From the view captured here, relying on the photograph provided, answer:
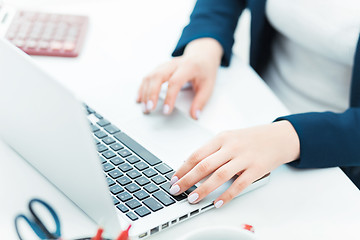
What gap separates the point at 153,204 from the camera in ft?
1.78

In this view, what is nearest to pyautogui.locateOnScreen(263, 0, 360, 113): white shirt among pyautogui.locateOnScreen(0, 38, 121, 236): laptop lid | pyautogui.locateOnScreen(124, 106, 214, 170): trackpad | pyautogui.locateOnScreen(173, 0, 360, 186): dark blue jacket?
pyautogui.locateOnScreen(173, 0, 360, 186): dark blue jacket

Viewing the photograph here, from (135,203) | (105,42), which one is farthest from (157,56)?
(135,203)

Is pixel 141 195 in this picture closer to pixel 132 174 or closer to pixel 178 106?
pixel 132 174

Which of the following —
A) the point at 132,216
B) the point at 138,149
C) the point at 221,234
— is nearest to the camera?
the point at 221,234

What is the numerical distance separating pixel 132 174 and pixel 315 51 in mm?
431

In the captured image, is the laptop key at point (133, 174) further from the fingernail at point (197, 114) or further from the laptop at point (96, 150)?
the fingernail at point (197, 114)

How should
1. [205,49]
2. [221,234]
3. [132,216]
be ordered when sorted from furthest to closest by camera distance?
[205,49] → [132,216] → [221,234]

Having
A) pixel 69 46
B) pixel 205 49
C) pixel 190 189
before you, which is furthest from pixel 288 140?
pixel 69 46

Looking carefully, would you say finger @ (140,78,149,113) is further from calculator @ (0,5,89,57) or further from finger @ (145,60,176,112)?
calculator @ (0,5,89,57)

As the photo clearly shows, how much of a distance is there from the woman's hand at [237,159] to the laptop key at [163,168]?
2 centimetres

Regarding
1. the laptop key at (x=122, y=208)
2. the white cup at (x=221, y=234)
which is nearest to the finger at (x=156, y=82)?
the laptop key at (x=122, y=208)

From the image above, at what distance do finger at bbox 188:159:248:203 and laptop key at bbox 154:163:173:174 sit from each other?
2.2 inches

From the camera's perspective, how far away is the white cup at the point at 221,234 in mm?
416

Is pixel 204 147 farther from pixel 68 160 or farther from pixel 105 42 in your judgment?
pixel 105 42
